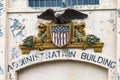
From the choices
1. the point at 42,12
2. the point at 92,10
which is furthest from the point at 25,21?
the point at 92,10

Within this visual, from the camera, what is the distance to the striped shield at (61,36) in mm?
16016

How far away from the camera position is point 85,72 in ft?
52.9

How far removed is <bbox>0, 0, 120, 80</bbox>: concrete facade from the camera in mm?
15891

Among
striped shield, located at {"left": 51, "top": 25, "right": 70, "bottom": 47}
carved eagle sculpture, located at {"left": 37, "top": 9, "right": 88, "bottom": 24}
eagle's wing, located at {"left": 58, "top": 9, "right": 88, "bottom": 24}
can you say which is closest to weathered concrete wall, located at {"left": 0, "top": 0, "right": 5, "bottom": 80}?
carved eagle sculpture, located at {"left": 37, "top": 9, "right": 88, "bottom": 24}

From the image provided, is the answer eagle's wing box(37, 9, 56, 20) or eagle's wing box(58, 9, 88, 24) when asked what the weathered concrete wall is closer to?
eagle's wing box(37, 9, 56, 20)

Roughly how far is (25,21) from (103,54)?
2.37 m

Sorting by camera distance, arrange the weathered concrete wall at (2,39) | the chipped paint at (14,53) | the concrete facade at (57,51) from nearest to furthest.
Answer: the concrete facade at (57,51), the weathered concrete wall at (2,39), the chipped paint at (14,53)

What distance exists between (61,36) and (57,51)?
1.41 feet

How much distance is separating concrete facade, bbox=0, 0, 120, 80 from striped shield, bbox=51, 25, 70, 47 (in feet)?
0.74

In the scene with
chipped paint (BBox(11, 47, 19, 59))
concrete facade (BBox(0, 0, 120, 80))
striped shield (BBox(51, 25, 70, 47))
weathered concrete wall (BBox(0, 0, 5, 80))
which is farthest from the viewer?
chipped paint (BBox(11, 47, 19, 59))

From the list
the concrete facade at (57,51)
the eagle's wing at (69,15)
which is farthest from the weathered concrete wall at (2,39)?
the eagle's wing at (69,15)

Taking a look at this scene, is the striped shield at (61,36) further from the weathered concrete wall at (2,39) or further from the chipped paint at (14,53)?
the weathered concrete wall at (2,39)

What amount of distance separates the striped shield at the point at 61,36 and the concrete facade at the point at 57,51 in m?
0.23

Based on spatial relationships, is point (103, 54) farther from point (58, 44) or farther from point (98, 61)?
point (58, 44)
